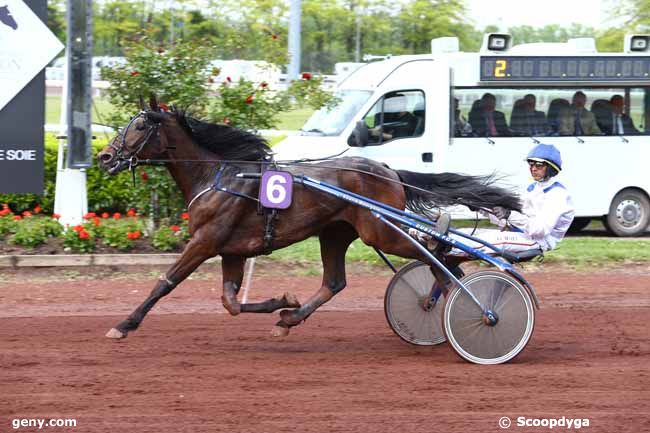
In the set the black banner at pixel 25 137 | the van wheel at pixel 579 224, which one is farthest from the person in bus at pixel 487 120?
the black banner at pixel 25 137

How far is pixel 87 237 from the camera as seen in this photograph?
10.3m

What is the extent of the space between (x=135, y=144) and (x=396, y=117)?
20.5 ft

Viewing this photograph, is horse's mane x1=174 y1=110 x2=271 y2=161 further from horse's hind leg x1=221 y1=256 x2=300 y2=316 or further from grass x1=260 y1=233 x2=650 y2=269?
grass x1=260 y1=233 x2=650 y2=269

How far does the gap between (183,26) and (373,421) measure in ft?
72.4

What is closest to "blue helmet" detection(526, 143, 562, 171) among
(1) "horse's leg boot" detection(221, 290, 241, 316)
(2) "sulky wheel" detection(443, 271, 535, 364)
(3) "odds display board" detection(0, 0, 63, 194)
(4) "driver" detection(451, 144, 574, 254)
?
(4) "driver" detection(451, 144, 574, 254)

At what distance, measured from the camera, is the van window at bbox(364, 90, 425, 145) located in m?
12.8

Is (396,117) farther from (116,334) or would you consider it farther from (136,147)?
(116,334)

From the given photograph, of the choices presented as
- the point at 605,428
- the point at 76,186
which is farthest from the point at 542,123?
the point at 605,428

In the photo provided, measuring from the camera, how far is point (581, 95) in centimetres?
1366

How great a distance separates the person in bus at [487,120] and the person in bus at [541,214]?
21.2 feet

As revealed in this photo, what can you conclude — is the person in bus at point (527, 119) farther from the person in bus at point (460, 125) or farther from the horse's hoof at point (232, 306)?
the horse's hoof at point (232, 306)

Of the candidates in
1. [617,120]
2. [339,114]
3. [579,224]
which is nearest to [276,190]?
[339,114]

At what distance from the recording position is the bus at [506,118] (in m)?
12.9

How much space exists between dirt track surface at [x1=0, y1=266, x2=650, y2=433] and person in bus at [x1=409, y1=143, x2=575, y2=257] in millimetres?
806
